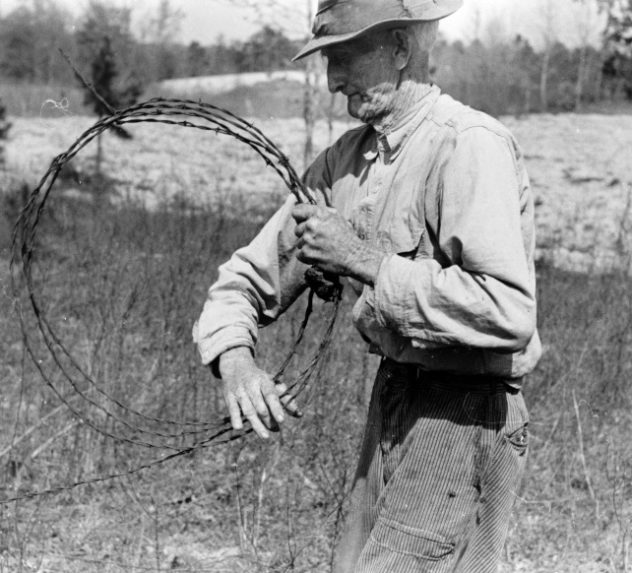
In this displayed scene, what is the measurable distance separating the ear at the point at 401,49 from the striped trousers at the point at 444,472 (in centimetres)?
74

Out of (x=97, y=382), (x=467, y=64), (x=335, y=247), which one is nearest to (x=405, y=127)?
(x=335, y=247)

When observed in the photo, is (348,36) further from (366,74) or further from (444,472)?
(444,472)

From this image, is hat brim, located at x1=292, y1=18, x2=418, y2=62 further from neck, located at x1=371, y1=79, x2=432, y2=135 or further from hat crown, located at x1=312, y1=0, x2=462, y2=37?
neck, located at x1=371, y1=79, x2=432, y2=135

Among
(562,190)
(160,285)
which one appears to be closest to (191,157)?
(562,190)

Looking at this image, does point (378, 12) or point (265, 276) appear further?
point (265, 276)

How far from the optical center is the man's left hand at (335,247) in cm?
213

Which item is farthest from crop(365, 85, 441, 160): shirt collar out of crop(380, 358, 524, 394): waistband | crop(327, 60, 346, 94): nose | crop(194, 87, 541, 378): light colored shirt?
crop(380, 358, 524, 394): waistband

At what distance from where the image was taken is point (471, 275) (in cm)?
204

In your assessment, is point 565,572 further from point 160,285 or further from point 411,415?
point 160,285

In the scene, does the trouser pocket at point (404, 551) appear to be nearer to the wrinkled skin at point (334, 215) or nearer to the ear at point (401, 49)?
the wrinkled skin at point (334, 215)

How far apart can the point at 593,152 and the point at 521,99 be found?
1962 cm

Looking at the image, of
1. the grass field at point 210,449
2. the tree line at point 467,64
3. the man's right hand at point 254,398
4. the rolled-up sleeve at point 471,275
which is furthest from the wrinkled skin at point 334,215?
the tree line at point 467,64

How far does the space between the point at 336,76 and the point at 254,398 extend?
2.65 ft

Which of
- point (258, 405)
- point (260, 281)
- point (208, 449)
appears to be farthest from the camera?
point (208, 449)
